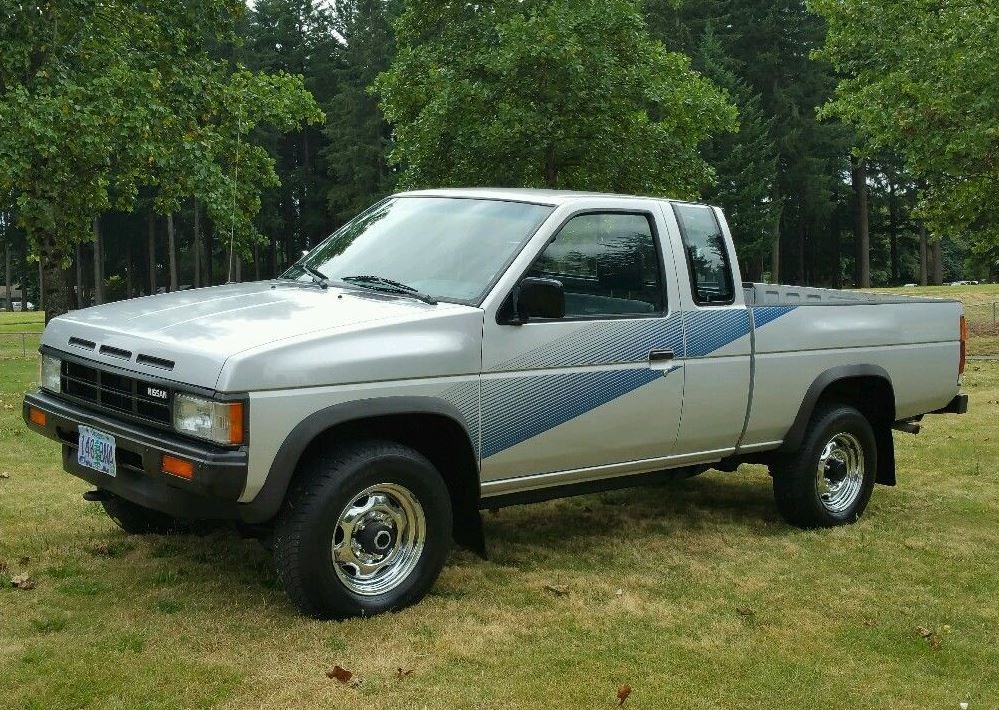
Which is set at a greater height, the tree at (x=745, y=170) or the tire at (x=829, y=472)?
the tree at (x=745, y=170)

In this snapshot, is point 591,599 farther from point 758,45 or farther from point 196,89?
point 758,45

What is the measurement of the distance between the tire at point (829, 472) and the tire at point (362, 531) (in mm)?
2705

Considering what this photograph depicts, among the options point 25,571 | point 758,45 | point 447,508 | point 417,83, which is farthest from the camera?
point 758,45

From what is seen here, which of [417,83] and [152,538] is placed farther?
[417,83]

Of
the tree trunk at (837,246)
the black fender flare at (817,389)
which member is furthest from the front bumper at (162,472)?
the tree trunk at (837,246)

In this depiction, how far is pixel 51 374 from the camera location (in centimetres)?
537

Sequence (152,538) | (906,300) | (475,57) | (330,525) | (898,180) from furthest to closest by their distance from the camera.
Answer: (898,180) < (475,57) < (906,300) < (152,538) < (330,525)

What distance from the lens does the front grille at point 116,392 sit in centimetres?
464

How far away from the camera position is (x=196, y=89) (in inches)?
712

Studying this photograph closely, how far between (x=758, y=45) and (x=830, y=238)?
43.3 ft

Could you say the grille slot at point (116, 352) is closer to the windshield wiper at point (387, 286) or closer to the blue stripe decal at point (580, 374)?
the windshield wiper at point (387, 286)

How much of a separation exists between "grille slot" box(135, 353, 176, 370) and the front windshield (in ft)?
4.58

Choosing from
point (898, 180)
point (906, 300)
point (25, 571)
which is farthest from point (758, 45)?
point (25, 571)

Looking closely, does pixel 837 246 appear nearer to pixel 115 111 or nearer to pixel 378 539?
pixel 115 111
